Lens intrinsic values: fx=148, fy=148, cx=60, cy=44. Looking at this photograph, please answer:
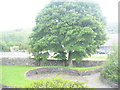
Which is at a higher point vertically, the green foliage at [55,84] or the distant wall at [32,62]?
the distant wall at [32,62]

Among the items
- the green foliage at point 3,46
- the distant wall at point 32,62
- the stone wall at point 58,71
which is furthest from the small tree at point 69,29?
the green foliage at point 3,46

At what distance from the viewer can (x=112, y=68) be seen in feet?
8.25

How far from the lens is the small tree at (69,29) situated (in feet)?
9.37

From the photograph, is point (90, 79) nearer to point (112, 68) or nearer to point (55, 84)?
point (112, 68)

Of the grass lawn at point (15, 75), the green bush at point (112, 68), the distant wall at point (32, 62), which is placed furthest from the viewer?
the distant wall at point (32, 62)

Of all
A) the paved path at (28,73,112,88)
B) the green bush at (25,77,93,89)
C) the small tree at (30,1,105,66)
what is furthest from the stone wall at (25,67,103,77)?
the green bush at (25,77,93,89)

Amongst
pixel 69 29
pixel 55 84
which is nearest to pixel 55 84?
pixel 55 84

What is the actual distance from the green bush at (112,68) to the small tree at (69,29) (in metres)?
0.35

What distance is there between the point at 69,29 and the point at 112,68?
1.05m

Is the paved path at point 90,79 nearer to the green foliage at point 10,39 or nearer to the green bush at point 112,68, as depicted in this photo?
the green bush at point 112,68

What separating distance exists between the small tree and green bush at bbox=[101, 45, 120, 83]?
355mm

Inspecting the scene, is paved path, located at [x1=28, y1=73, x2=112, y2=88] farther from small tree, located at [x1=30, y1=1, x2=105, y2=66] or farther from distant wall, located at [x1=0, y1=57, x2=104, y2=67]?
small tree, located at [x1=30, y1=1, x2=105, y2=66]

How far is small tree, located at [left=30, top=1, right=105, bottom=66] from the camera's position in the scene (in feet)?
9.37


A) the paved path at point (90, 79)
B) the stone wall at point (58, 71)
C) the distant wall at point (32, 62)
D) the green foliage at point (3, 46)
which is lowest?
the paved path at point (90, 79)
